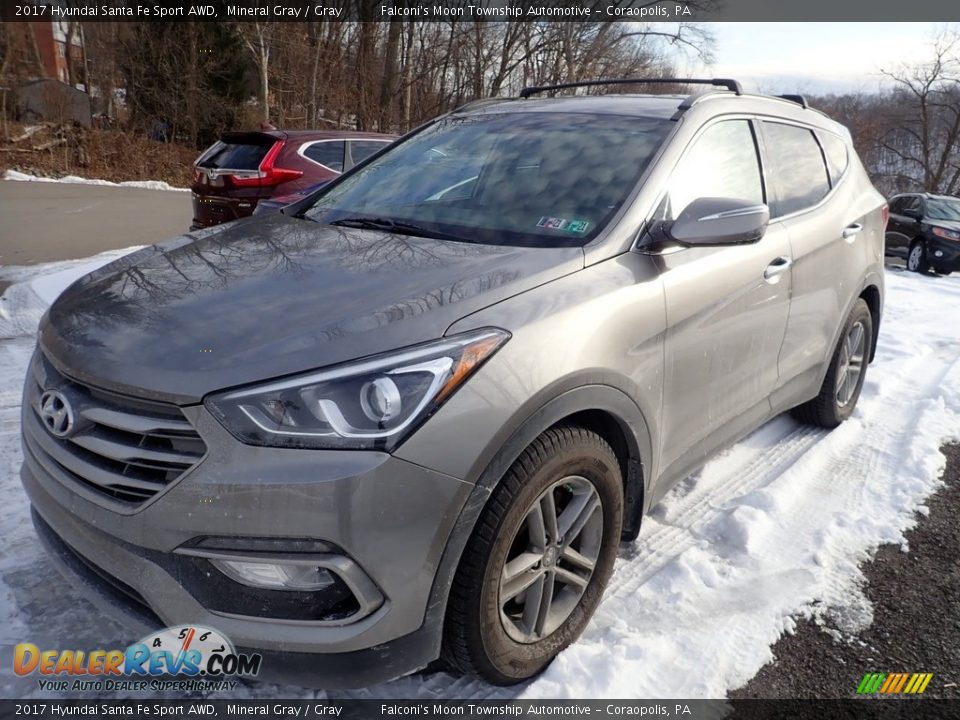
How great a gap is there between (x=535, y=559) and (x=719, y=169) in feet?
5.90

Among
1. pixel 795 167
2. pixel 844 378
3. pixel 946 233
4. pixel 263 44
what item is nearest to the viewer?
pixel 795 167

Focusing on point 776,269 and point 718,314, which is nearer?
point 718,314

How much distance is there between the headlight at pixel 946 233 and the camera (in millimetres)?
13727

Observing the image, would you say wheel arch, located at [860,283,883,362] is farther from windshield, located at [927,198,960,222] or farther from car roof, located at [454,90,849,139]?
windshield, located at [927,198,960,222]

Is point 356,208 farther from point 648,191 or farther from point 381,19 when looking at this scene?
point 381,19

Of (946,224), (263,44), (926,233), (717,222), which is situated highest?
(263,44)

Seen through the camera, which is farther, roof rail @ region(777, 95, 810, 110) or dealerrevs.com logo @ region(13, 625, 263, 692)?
roof rail @ region(777, 95, 810, 110)

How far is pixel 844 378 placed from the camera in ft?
14.0

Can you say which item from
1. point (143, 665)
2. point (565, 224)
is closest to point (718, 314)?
point (565, 224)

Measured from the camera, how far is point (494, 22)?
25.0 m

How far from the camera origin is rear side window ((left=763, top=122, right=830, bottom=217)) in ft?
11.1

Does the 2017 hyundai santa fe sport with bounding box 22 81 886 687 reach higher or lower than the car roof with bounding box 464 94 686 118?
lower

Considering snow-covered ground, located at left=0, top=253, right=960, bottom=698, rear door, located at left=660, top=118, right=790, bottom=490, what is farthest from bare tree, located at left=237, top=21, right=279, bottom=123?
rear door, located at left=660, top=118, right=790, bottom=490

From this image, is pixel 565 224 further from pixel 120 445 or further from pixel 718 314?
pixel 120 445
